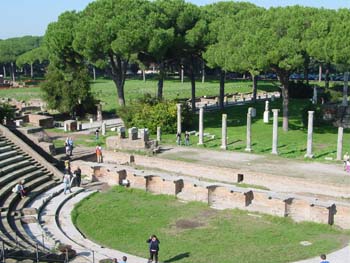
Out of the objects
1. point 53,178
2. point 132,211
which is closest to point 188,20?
point 53,178

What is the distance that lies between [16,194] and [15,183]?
1.19 meters

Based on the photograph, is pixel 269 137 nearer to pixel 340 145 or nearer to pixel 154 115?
pixel 340 145

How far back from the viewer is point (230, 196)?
70.6 ft

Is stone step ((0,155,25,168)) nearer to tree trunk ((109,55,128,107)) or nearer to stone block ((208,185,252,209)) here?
stone block ((208,185,252,209))

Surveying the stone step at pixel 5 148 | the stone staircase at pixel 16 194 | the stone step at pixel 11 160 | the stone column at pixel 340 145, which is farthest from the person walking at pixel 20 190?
the stone column at pixel 340 145

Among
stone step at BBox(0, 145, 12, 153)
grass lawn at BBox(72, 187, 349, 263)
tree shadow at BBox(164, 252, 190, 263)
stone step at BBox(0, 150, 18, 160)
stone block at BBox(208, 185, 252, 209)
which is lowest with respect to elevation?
tree shadow at BBox(164, 252, 190, 263)

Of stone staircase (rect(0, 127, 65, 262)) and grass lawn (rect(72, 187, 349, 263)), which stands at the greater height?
stone staircase (rect(0, 127, 65, 262))

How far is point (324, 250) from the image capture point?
55.1 ft

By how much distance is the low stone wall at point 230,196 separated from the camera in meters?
19.2

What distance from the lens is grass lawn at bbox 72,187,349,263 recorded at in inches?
657

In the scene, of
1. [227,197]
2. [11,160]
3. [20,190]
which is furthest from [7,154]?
[227,197]

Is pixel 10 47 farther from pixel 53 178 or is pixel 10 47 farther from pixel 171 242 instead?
pixel 171 242

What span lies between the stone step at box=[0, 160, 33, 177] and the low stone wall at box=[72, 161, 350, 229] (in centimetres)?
305

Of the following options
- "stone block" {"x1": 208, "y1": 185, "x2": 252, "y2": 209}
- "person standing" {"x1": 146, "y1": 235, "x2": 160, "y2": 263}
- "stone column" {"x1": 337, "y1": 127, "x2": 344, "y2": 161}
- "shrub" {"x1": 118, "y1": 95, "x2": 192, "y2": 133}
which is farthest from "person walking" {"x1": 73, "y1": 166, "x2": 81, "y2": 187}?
"stone column" {"x1": 337, "y1": 127, "x2": 344, "y2": 161}
